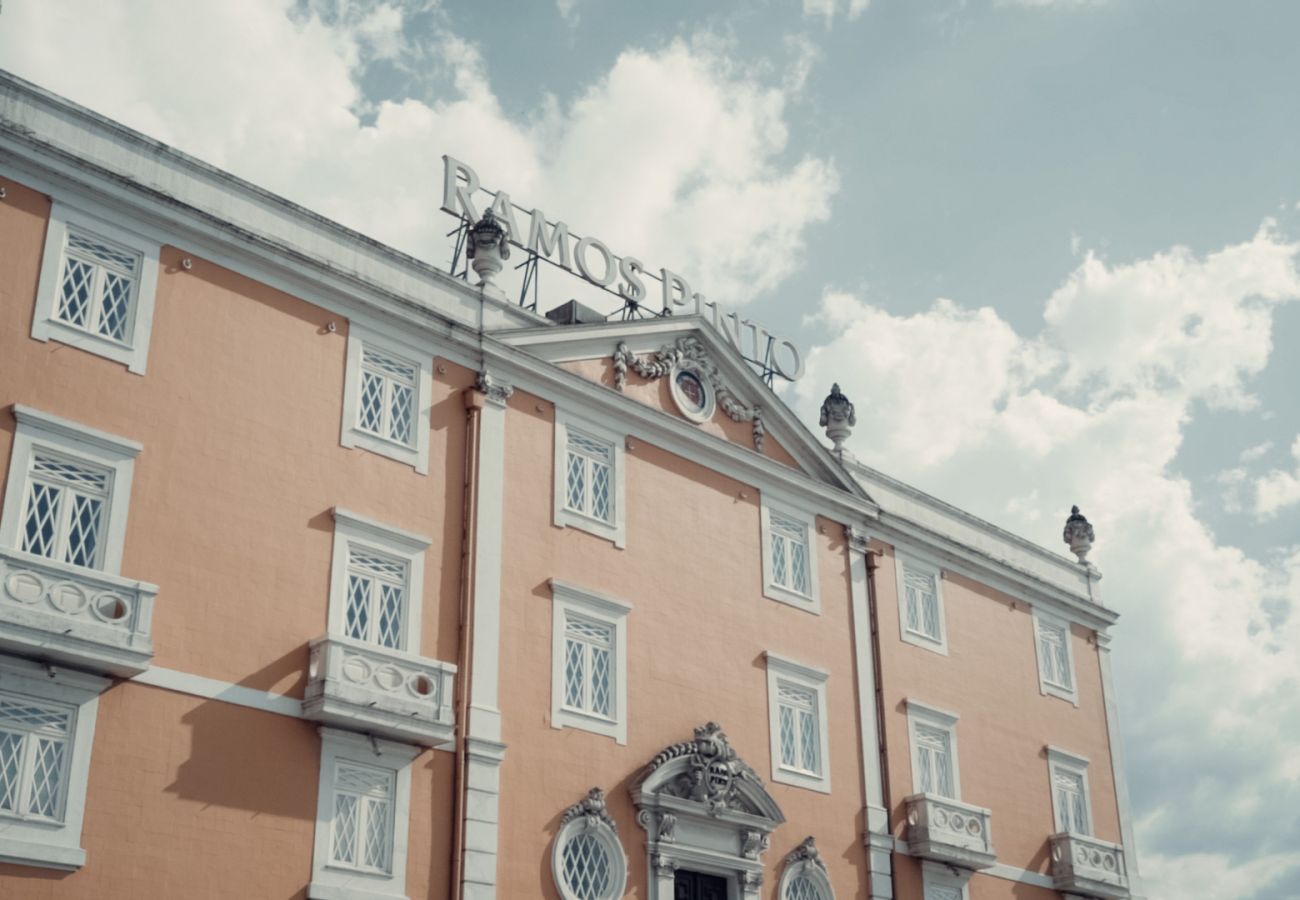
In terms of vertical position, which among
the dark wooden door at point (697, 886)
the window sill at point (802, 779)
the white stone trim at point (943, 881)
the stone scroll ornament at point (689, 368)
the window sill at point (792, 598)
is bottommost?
the dark wooden door at point (697, 886)

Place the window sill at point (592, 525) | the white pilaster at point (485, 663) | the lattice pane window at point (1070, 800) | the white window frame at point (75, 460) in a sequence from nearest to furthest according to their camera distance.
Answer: the white window frame at point (75, 460) → the white pilaster at point (485, 663) → the window sill at point (592, 525) → the lattice pane window at point (1070, 800)

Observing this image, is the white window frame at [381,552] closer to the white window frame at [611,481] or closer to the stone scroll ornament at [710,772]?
the white window frame at [611,481]

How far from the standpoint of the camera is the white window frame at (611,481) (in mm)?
29453

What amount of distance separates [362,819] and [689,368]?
1286 centimetres

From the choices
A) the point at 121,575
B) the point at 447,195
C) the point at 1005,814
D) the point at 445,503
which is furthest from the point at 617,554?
the point at 1005,814

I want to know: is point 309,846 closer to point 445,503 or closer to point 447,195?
point 445,503

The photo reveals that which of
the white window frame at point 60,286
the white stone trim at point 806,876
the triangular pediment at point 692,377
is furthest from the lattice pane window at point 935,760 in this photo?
the white window frame at point 60,286

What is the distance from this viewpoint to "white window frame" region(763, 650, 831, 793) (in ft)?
103

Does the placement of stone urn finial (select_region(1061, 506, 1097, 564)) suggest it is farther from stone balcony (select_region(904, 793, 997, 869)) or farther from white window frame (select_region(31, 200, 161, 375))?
white window frame (select_region(31, 200, 161, 375))

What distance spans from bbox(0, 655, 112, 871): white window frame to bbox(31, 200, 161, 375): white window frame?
497 centimetres

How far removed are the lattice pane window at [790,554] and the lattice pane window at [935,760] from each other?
439 cm

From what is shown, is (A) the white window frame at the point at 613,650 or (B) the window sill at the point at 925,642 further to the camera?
(B) the window sill at the point at 925,642

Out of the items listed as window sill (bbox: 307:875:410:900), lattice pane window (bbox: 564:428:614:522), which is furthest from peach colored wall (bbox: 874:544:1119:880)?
window sill (bbox: 307:875:410:900)

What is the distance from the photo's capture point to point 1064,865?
36.9m
